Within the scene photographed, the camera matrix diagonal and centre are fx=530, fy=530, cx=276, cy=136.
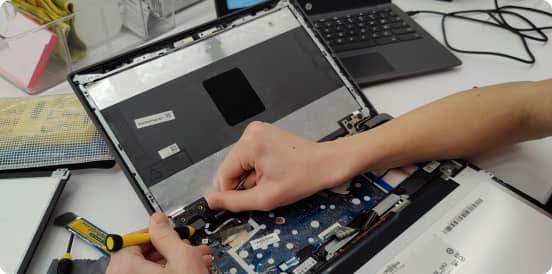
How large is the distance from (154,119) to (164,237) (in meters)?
0.19

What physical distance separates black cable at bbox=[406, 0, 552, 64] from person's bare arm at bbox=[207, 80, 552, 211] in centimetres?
27

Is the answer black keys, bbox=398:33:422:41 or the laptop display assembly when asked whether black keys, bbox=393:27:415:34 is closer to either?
black keys, bbox=398:33:422:41

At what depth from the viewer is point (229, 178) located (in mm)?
684

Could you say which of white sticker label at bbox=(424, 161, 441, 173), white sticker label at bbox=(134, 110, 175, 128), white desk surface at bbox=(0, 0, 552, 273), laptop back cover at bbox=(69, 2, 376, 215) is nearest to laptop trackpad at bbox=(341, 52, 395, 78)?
white desk surface at bbox=(0, 0, 552, 273)

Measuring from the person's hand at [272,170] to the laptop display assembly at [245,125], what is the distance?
20mm

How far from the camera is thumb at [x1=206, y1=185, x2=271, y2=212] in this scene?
653 millimetres

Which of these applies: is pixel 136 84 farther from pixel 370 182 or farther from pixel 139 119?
pixel 370 182

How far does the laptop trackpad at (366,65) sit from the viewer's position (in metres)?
0.97

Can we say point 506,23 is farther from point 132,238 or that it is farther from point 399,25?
point 132,238

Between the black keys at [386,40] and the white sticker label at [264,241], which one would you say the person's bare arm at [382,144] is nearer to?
the white sticker label at [264,241]

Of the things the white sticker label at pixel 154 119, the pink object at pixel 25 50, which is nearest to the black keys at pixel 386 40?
the white sticker label at pixel 154 119

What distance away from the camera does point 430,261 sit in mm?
604

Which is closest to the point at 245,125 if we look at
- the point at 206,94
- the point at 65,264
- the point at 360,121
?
the point at 206,94

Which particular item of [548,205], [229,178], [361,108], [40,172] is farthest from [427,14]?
[40,172]
